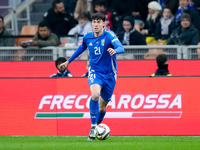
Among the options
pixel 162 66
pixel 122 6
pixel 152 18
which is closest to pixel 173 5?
pixel 152 18

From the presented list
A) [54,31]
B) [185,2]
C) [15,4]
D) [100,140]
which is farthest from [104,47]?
[15,4]

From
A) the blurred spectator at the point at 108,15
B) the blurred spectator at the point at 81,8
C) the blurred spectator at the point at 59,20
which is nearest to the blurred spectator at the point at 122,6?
the blurred spectator at the point at 108,15

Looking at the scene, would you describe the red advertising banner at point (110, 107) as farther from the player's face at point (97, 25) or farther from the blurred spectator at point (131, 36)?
the blurred spectator at point (131, 36)

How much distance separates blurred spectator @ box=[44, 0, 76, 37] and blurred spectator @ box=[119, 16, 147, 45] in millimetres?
2772

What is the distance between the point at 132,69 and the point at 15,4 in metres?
6.34

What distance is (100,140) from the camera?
10.2 meters

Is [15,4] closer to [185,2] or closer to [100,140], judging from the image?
→ [185,2]

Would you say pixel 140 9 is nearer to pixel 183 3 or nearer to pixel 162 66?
pixel 183 3

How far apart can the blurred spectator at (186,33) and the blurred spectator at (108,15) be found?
2.40 metres

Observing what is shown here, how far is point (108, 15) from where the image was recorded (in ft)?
57.3

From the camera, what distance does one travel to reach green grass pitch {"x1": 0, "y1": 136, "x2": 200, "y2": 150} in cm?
903

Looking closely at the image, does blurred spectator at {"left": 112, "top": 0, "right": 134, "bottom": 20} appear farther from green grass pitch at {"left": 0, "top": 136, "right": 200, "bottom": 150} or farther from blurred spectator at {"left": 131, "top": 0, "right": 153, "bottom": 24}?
green grass pitch at {"left": 0, "top": 136, "right": 200, "bottom": 150}

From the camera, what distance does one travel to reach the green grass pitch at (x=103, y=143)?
29.6ft

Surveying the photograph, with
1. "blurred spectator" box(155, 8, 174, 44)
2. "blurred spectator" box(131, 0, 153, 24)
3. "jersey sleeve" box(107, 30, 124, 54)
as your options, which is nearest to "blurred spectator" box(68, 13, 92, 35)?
"blurred spectator" box(131, 0, 153, 24)
